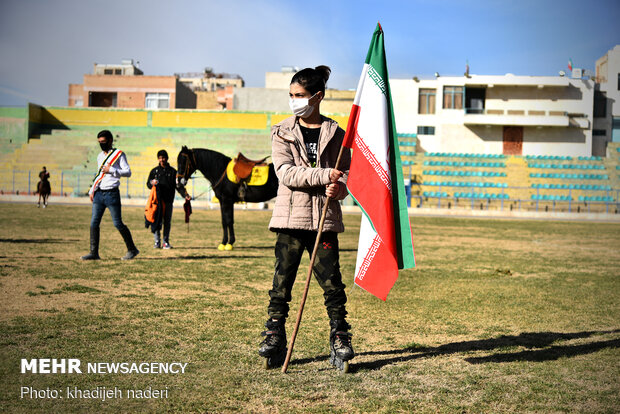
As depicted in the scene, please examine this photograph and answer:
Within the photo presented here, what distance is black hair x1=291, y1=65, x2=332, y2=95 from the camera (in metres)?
4.61

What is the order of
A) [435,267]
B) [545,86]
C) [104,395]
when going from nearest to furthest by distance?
[104,395], [435,267], [545,86]

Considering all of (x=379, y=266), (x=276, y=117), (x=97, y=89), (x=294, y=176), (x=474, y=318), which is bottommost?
(x=474, y=318)

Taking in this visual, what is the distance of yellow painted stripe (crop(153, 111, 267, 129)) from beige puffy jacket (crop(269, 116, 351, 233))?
4435 centimetres

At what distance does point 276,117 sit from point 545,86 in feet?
80.4

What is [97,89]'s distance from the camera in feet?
200

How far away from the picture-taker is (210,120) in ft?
161

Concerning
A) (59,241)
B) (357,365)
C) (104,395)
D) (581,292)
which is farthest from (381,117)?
(59,241)

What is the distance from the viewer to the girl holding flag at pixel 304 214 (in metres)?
4.54

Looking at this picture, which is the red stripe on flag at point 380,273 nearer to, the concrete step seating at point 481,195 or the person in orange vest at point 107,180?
the person in orange vest at point 107,180

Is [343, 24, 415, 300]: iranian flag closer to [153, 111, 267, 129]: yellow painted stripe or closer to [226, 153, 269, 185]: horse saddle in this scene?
[226, 153, 269, 185]: horse saddle

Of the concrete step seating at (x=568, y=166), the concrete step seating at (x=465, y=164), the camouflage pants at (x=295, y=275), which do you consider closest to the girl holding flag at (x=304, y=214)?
the camouflage pants at (x=295, y=275)

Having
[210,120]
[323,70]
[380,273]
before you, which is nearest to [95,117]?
[210,120]

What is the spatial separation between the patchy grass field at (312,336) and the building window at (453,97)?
44588mm

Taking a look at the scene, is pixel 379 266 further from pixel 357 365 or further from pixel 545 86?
pixel 545 86
